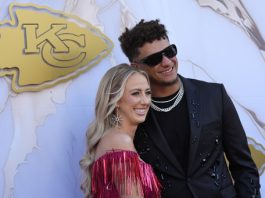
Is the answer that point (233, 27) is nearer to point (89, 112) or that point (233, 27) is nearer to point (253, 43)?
point (253, 43)

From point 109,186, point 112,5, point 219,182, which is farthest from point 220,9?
point 109,186

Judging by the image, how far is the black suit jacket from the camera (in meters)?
1.92

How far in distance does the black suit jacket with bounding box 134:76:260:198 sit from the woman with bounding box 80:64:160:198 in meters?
0.07

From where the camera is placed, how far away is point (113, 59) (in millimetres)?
2396

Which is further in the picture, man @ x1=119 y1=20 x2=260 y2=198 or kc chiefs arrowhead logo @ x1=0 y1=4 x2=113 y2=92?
kc chiefs arrowhead logo @ x1=0 y1=4 x2=113 y2=92

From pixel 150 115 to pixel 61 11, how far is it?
0.65 m

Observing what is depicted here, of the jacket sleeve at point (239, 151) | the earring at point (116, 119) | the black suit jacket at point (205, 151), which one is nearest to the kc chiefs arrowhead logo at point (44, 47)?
the earring at point (116, 119)

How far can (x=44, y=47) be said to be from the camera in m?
2.18

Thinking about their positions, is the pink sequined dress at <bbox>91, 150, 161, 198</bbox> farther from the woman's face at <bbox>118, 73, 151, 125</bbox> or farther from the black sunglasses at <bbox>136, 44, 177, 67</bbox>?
the black sunglasses at <bbox>136, 44, 177, 67</bbox>

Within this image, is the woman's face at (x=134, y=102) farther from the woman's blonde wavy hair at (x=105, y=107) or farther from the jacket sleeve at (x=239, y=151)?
the jacket sleeve at (x=239, y=151)

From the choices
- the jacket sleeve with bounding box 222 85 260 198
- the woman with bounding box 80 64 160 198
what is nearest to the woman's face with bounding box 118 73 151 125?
the woman with bounding box 80 64 160 198

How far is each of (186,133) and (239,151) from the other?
0.25 metres

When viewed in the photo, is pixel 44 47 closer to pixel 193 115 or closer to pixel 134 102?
pixel 134 102

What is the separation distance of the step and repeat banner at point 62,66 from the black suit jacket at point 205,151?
0.40 metres
